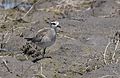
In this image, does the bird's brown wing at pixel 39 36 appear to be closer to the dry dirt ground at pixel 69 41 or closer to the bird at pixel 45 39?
the bird at pixel 45 39

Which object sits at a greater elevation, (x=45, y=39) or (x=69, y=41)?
(x=45, y=39)

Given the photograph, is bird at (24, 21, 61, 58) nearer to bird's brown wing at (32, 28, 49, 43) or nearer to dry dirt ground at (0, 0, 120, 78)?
bird's brown wing at (32, 28, 49, 43)

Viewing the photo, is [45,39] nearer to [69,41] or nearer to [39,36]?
[39,36]

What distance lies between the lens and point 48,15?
60.6 feet

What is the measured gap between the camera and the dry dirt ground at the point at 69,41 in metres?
10.2

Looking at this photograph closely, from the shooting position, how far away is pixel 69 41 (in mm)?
13664

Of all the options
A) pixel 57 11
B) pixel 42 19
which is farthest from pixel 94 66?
pixel 57 11

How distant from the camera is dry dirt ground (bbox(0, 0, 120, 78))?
10.2 meters

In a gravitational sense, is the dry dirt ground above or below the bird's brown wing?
below

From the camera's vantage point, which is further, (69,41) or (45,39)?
(69,41)

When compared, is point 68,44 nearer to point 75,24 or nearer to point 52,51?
point 52,51

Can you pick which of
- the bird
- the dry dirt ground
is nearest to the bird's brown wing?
the bird

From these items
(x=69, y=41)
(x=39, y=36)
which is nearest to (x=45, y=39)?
(x=39, y=36)

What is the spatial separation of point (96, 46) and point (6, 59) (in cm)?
312
